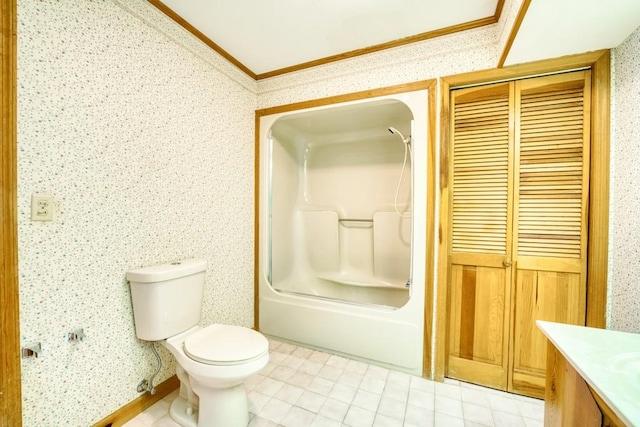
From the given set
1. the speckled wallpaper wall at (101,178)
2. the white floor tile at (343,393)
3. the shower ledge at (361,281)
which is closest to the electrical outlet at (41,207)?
the speckled wallpaper wall at (101,178)

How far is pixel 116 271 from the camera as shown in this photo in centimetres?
124

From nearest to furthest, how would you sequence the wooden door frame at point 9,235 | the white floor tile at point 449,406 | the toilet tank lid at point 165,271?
the wooden door frame at point 9,235 < the toilet tank lid at point 165,271 < the white floor tile at point 449,406

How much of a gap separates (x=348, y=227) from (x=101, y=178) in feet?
6.37

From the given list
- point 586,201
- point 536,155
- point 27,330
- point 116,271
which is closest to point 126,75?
point 116,271

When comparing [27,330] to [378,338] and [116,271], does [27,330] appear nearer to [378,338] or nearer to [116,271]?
[116,271]

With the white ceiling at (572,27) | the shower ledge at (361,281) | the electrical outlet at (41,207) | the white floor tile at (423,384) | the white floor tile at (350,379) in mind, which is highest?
the white ceiling at (572,27)

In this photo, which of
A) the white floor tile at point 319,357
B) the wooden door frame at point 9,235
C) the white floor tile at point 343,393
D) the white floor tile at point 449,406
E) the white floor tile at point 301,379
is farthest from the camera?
the white floor tile at point 319,357

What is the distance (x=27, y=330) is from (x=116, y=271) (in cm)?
34

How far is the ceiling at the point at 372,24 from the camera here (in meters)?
1.10

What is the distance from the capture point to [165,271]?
50.5 inches

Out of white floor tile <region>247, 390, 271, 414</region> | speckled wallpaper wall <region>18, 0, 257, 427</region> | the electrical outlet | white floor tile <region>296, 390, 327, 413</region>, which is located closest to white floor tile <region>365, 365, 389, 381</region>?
white floor tile <region>296, 390, 327, 413</region>

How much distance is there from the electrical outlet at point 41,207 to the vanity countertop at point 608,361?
1.83 metres

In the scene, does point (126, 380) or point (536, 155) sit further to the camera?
point (536, 155)

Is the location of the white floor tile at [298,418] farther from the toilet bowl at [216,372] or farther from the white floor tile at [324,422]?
the toilet bowl at [216,372]
